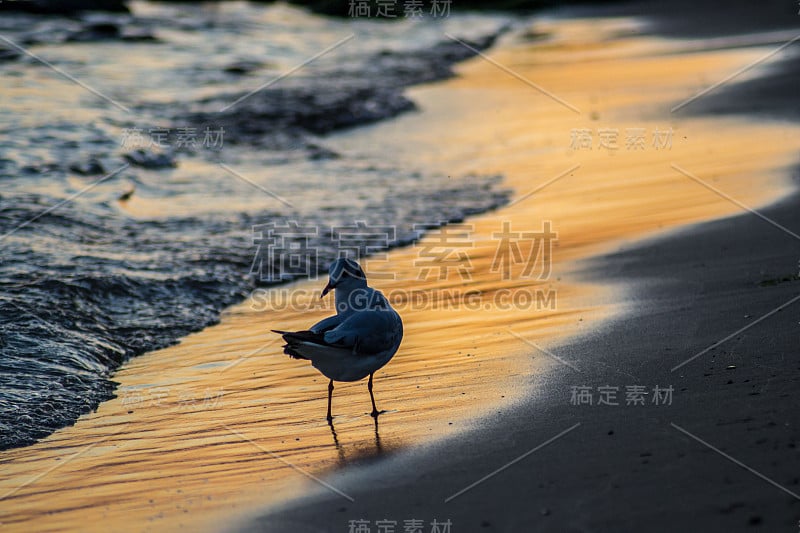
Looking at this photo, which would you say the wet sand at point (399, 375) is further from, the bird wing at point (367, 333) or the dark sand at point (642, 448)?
the bird wing at point (367, 333)

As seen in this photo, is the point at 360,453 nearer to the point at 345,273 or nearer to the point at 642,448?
the point at 345,273

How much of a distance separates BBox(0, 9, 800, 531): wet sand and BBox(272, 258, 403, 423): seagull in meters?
0.29

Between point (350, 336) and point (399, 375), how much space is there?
89cm

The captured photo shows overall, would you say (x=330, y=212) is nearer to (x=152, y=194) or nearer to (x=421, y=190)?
(x=421, y=190)

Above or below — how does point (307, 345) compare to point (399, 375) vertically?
above

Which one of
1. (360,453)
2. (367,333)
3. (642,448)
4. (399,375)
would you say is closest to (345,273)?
(367,333)

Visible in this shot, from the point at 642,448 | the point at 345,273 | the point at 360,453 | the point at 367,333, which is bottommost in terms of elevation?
the point at 360,453

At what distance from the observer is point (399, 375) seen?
18.6 feet

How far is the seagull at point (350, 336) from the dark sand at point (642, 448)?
0.73 m

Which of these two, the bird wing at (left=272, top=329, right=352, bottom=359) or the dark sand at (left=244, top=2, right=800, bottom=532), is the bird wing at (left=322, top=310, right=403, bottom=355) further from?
the dark sand at (left=244, top=2, right=800, bottom=532)

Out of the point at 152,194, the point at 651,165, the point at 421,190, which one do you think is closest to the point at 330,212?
the point at 421,190

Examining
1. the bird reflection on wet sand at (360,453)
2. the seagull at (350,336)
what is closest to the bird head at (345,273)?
the seagull at (350,336)

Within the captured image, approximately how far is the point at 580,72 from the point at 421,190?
8.62 metres

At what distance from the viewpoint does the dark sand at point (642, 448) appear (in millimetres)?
3432
